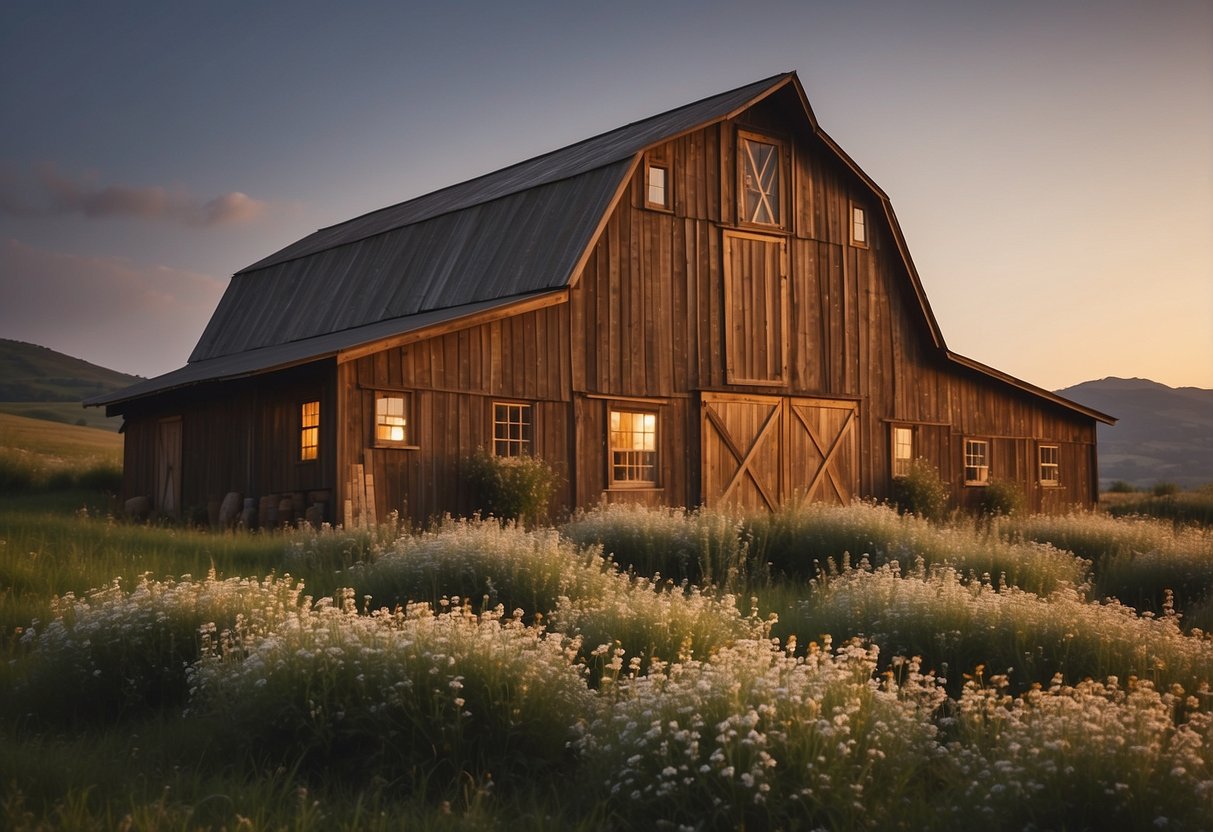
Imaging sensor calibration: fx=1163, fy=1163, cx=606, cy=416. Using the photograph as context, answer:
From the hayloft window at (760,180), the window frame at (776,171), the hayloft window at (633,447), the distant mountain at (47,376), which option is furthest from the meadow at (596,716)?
the distant mountain at (47,376)

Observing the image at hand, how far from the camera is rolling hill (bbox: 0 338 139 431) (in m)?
88.9

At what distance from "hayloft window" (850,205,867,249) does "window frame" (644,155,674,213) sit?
5013 mm

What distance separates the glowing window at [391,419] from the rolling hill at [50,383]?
70199 mm

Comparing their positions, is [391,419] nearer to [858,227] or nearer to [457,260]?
[457,260]

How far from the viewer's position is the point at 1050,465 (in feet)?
95.6

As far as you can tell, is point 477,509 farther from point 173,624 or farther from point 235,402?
point 173,624

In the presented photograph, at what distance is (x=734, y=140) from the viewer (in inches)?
887

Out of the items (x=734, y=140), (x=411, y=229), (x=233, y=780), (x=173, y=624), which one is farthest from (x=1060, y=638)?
(x=411, y=229)

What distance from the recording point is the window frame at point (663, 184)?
69.9 ft

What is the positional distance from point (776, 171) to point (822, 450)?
5740 mm

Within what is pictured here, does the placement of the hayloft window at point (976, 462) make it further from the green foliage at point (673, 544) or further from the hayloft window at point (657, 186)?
the green foliage at point (673, 544)

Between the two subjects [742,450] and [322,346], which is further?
[742,450]

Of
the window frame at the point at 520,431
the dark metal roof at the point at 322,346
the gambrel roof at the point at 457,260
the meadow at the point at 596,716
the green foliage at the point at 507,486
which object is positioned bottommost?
the meadow at the point at 596,716

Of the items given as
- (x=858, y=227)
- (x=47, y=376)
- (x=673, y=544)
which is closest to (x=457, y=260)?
(x=858, y=227)
